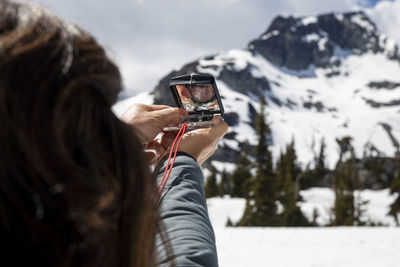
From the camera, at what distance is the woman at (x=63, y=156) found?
0.72 m

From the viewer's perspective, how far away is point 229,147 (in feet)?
247

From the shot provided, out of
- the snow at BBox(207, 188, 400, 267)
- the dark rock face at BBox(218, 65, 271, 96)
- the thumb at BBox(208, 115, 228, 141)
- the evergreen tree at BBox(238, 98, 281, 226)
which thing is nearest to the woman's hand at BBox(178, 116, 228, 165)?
the thumb at BBox(208, 115, 228, 141)

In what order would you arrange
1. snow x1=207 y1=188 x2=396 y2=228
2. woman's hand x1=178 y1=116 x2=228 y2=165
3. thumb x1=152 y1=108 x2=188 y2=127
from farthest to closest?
snow x1=207 y1=188 x2=396 y2=228
thumb x1=152 y1=108 x2=188 y2=127
woman's hand x1=178 y1=116 x2=228 y2=165

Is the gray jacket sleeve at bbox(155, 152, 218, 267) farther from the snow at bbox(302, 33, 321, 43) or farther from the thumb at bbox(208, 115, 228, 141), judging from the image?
the snow at bbox(302, 33, 321, 43)

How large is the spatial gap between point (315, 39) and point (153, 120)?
576 feet

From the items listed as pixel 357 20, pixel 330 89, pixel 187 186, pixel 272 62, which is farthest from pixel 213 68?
pixel 187 186

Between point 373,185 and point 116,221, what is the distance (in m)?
51.4

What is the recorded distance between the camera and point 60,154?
0.74 metres

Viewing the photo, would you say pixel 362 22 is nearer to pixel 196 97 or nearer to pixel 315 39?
pixel 315 39

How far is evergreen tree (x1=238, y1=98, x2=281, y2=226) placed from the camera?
918 inches

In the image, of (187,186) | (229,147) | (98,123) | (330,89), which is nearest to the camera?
(98,123)

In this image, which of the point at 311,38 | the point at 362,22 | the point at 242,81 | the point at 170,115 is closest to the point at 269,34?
the point at 311,38

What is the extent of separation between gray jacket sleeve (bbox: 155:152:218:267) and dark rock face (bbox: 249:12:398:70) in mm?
157118

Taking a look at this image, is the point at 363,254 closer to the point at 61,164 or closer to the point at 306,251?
the point at 306,251
